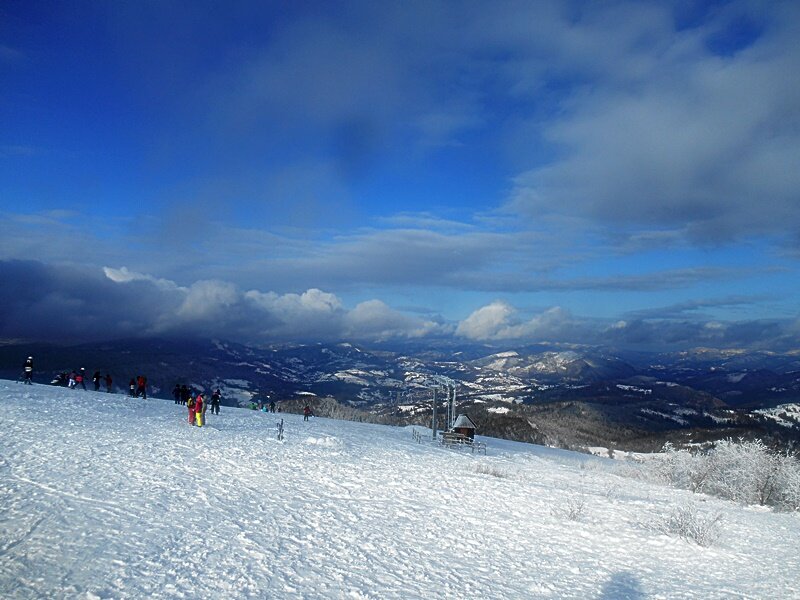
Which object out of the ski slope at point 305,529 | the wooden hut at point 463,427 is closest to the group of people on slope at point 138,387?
the ski slope at point 305,529

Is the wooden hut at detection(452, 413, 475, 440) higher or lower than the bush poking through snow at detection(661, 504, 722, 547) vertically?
lower

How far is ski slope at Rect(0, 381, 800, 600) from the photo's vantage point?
38.9 ft

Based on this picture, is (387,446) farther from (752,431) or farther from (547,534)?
(752,431)

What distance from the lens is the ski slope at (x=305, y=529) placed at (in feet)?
38.9

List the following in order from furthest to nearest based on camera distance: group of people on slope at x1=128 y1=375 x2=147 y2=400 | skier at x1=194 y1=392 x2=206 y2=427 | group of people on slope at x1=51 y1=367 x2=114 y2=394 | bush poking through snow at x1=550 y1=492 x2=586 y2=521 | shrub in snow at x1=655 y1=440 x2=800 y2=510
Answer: group of people on slope at x1=51 y1=367 x2=114 y2=394 → group of people on slope at x1=128 y1=375 x2=147 y2=400 → shrub in snow at x1=655 y1=440 x2=800 y2=510 → skier at x1=194 y1=392 x2=206 y2=427 → bush poking through snow at x1=550 y1=492 x2=586 y2=521

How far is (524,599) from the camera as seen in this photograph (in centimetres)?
1291

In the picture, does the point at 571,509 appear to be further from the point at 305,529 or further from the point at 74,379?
the point at 74,379

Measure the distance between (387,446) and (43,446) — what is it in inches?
877

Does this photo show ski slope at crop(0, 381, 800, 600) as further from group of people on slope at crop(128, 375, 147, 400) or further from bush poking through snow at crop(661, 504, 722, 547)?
group of people on slope at crop(128, 375, 147, 400)

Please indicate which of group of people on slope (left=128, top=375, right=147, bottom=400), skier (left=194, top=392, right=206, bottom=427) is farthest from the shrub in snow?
group of people on slope (left=128, top=375, right=147, bottom=400)

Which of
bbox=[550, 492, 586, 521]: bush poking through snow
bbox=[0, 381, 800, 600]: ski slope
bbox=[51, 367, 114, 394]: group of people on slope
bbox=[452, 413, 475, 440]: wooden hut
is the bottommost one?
bbox=[452, 413, 475, 440]: wooden hut

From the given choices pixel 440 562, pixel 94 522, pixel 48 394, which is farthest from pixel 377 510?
pixel 48 394

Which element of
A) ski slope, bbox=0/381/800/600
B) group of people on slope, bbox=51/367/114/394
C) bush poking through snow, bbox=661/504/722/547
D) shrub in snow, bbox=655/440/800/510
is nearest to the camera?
ski slope, bbox=0/381/800/600

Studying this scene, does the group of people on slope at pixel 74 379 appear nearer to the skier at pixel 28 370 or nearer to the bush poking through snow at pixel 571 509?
the skier at pixel 28 370
